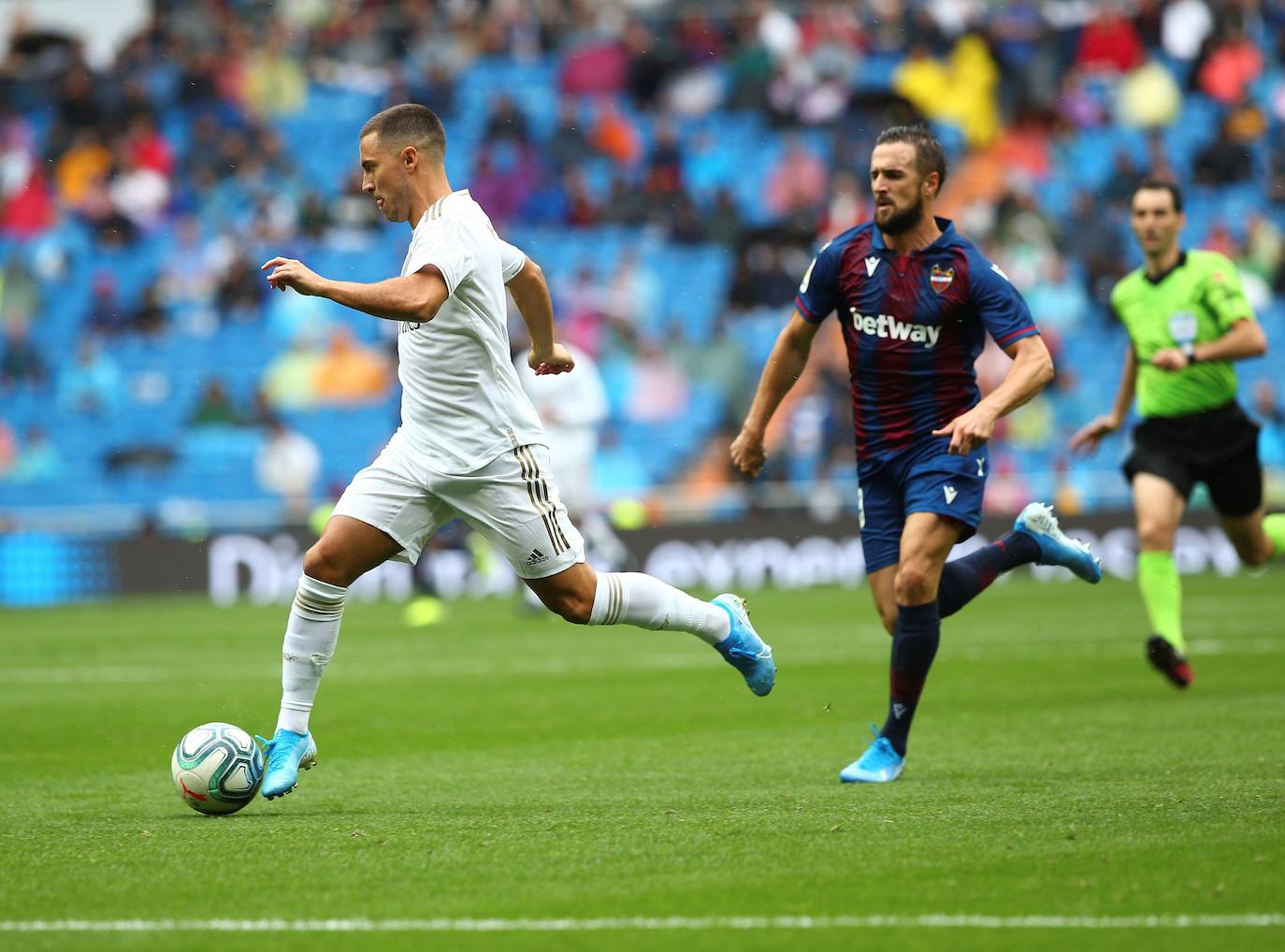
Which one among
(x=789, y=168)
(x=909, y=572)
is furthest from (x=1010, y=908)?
(x=789, y=168)

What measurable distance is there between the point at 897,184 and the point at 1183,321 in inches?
138

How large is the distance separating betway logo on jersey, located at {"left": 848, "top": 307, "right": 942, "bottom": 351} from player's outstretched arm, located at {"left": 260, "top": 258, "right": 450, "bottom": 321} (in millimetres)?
1887

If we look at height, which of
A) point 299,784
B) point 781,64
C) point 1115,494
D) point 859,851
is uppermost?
→ point 781,64

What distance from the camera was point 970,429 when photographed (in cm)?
675

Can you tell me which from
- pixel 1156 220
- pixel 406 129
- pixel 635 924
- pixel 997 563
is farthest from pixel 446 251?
pixel 1156 220

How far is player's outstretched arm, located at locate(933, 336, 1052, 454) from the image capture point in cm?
675

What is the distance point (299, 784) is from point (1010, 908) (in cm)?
371

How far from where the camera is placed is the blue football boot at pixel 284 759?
6.58m

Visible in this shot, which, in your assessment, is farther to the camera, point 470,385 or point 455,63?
point 455,63

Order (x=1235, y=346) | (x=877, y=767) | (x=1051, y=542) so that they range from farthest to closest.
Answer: (x=1235, y=346) < (x=1051, y=542) < (x=877, y=767)

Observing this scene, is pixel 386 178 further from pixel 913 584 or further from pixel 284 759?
pixel 913 584

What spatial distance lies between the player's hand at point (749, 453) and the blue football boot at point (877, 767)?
1214 mm

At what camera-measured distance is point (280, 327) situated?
2508cm

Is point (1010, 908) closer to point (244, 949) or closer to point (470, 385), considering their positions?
point (244, 949)
